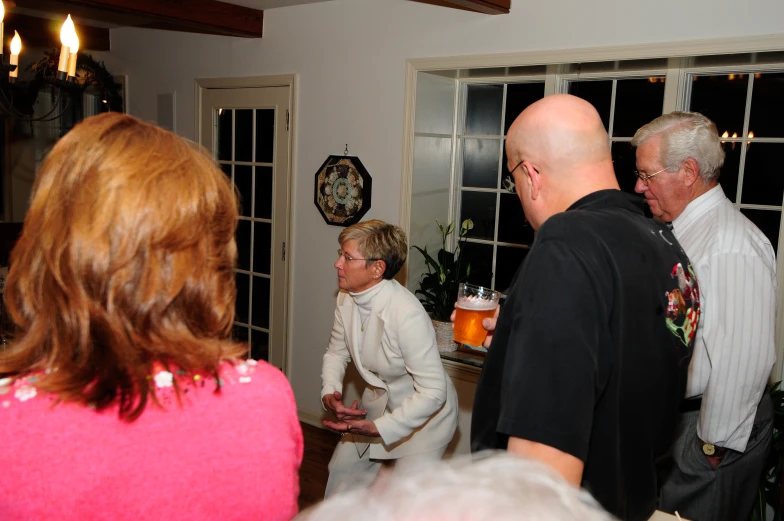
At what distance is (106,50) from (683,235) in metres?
5.14

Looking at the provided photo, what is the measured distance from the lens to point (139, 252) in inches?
35.3

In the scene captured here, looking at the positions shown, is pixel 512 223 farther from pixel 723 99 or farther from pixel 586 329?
pixel 586 329

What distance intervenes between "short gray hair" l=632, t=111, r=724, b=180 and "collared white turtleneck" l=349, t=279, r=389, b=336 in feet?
3.87

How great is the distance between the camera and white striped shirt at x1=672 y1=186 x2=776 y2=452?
2.19m

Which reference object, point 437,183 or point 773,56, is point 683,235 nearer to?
point 773,56

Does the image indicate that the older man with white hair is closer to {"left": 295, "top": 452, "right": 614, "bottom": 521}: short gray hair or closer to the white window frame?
the white window frame

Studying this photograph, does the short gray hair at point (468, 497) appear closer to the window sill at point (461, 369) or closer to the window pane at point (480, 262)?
the window sill at point (461, 369)

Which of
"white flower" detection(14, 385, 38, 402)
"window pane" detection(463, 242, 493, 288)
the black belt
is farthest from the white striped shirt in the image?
"white flower" detection(14, 385, 38, 402)

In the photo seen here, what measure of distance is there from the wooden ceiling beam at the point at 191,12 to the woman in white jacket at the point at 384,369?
90.2 inches

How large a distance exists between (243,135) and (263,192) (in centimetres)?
48

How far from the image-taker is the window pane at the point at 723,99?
10.4 ft

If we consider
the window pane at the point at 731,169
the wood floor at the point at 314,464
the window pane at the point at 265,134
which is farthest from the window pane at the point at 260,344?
the window pane at the point at 731,169

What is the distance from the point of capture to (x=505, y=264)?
4.00 m

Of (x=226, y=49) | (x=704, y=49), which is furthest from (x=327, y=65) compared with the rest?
(x=704, y=49)
